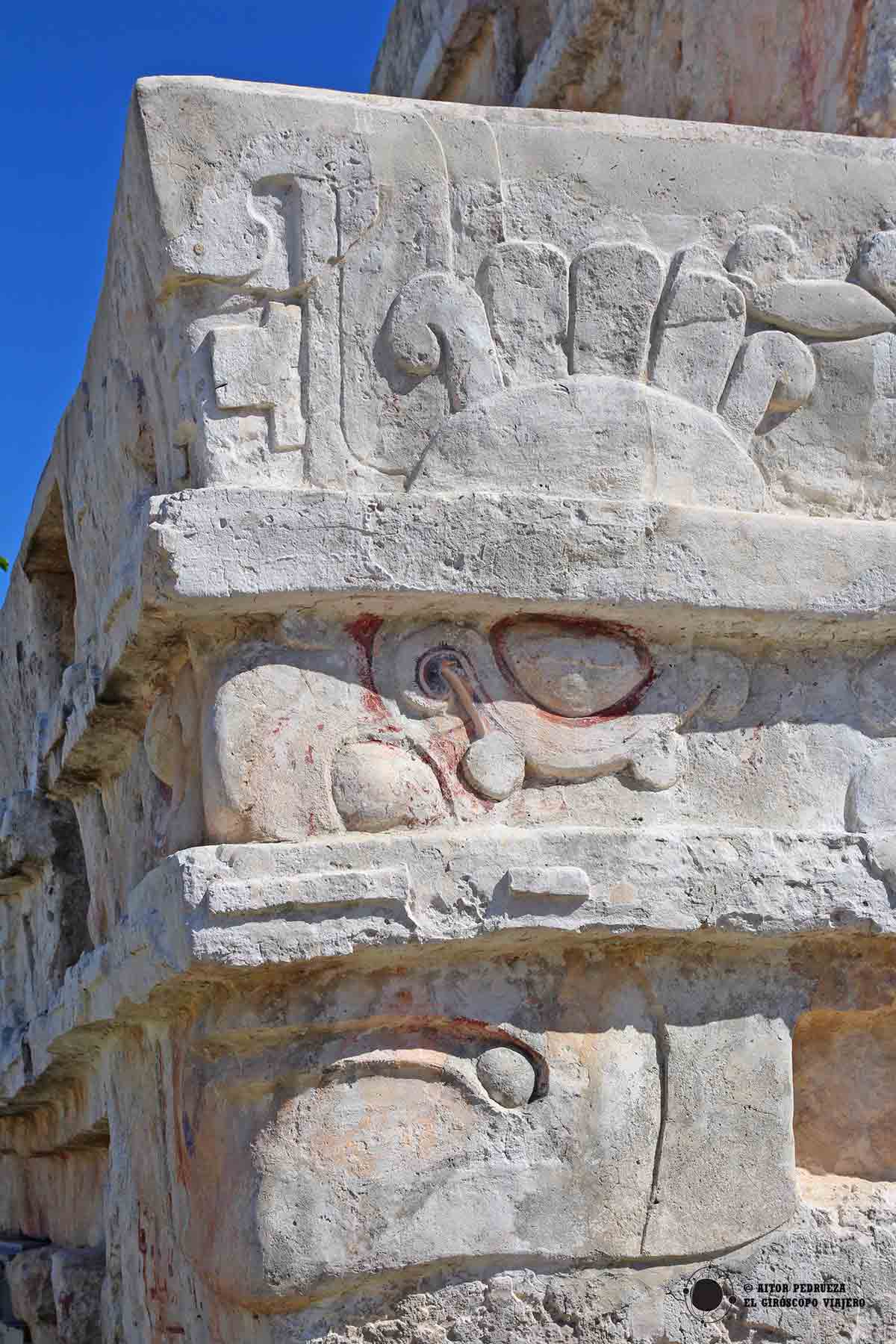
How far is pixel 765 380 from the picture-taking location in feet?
9.84

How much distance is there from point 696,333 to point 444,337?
471 mm

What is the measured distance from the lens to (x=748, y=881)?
9.13 ft

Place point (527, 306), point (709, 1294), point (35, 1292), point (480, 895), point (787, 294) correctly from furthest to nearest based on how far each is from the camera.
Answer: point (35, 1292) → point (787, 294) → point (527, 306) → point (709, 1294) → point (480, 895)

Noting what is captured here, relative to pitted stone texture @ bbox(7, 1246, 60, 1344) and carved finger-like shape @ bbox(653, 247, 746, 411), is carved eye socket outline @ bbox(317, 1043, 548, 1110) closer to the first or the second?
carved finger-like shape @ bbox(653, 247, 746, 411)

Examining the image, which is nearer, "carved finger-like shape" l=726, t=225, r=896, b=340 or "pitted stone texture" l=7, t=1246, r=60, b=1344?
"carved finger-like shape" l=726, t=225, r=896, b=340

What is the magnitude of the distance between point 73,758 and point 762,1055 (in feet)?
5.14

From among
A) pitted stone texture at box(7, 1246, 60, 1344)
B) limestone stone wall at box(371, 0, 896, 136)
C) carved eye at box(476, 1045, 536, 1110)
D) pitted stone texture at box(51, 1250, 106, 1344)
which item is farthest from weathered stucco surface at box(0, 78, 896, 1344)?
pitted stone texture at box(7, 1246, 60, 1344)

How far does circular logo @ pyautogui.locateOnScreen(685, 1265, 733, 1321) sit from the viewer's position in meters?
2.76

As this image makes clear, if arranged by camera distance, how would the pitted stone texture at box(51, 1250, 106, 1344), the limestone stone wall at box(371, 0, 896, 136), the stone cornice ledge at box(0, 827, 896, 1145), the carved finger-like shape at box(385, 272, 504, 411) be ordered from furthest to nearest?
the pitted stone texture at box(51, 1250, 106, 1344) → the limestone stone wall at box(371, 0, 896, 136) → the carved finger-like shape at box(385, 272, 504, 411) → the stone cornice ledge at box(0, 827, 896, 1145)

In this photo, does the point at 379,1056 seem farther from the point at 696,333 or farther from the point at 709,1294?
the point at 696,333

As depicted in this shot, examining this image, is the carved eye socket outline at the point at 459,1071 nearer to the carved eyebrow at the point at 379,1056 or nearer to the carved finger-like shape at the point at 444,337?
the carved eyebrow at the point at 379,1056

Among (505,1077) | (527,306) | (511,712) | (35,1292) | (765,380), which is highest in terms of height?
(527,306)

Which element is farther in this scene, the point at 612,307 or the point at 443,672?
the point at 612,307

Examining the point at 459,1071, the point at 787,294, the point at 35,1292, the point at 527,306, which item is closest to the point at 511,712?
the point at 459,1071
